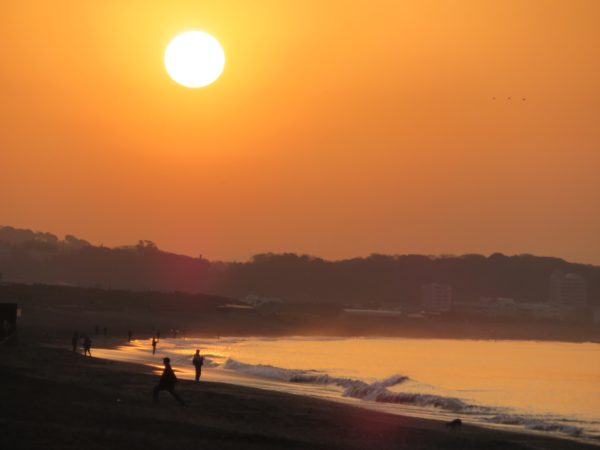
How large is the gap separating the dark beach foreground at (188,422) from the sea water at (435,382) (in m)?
5.42

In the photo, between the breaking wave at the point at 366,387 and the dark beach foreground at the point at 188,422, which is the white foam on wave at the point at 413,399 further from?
the dark beach foreground at the point at 188,422

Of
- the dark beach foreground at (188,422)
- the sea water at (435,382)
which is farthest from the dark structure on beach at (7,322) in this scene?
the dark beach foreground at (188,422)

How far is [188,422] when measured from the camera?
21375mm

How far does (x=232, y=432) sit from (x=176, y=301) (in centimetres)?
15816

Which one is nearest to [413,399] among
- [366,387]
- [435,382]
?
[366,387]

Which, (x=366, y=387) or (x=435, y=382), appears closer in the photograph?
(x=366, y=387)

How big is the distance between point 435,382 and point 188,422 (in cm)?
3663

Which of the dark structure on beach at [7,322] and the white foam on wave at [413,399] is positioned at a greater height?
the dark structure on beach at [7,322]

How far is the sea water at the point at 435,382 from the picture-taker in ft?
119

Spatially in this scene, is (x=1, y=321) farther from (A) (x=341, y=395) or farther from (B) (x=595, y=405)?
(B) (x=595, y=405)

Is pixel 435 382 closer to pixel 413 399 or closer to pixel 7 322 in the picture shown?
pixel 413 399

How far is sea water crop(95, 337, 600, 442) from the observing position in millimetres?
36156

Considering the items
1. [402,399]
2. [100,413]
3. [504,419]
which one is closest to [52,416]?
[100,413]

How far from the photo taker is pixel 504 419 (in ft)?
110
